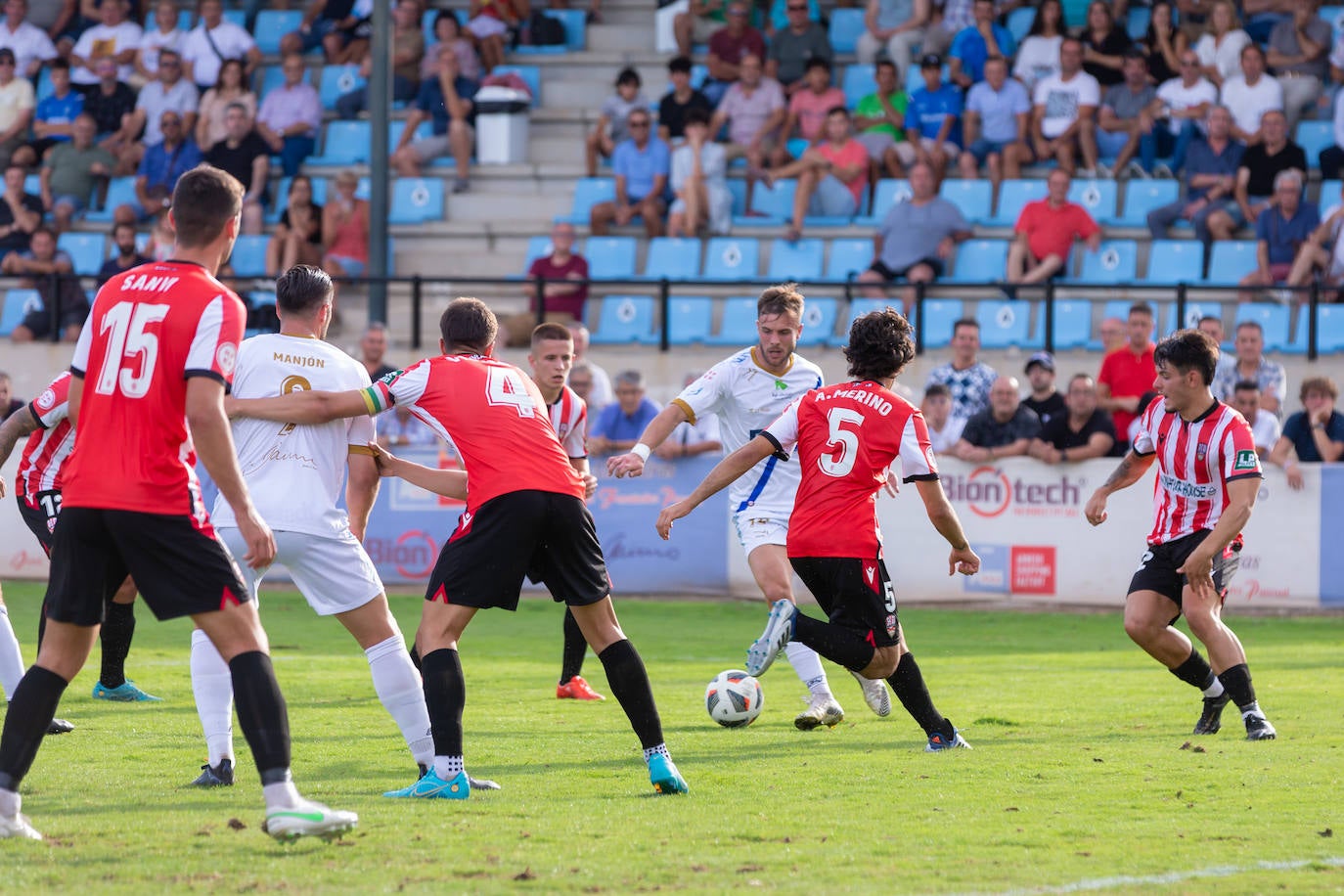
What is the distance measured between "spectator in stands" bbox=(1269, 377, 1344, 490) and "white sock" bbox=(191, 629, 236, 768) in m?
10.4

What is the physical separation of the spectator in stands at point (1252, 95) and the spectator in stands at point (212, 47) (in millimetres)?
12308

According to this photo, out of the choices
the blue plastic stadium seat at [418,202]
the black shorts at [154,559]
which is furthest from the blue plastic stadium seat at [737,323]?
the black shorts at [154,559]

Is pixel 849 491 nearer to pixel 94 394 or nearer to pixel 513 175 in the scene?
pixel 94 394

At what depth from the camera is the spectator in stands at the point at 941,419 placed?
15.2 metres

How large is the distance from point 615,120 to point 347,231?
361 centimetres

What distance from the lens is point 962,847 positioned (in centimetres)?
566

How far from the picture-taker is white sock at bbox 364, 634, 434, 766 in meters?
6.50

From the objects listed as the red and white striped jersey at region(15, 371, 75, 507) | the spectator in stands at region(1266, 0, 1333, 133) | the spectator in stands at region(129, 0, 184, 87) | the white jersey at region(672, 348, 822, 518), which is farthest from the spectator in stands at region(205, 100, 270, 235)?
the white jersey at region(672, 348, 822, 518)

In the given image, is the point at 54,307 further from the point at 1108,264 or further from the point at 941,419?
the point at 1108,264

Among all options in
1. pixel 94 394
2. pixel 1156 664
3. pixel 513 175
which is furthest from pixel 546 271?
pixel 94 394

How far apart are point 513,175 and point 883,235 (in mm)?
5493

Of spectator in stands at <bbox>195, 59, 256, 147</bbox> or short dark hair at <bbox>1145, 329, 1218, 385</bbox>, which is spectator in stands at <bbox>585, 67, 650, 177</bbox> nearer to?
spectator in stands at <bbox>195, 59, 256, 147</bbox>

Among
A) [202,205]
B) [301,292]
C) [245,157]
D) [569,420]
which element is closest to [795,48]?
[245,157]

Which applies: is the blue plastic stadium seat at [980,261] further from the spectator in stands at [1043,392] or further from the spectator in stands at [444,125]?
the spectator in stands at [444,125]
